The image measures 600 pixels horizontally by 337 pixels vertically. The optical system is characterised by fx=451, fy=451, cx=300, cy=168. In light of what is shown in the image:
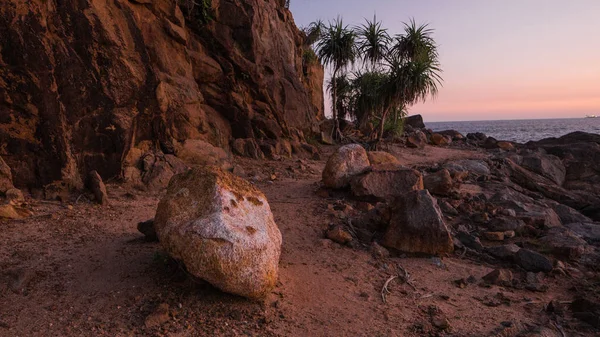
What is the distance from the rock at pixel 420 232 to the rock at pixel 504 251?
746 mm

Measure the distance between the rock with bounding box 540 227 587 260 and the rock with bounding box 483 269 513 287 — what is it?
173 centimetres

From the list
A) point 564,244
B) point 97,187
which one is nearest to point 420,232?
point 564,244

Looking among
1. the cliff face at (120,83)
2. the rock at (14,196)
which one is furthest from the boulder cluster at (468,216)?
the rock at (14,196)

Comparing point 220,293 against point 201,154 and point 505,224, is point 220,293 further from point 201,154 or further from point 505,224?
point 201,154

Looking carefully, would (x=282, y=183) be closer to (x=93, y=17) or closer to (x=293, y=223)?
(x=293, y=223)

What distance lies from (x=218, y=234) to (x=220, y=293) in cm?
80

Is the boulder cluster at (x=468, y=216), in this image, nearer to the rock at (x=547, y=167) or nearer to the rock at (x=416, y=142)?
the rock at (x=547, y=167)

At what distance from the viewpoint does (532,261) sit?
7180 mm

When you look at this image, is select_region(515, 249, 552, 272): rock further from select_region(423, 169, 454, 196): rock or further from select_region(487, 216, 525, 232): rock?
select_region(423, 169, 454, 196): rock

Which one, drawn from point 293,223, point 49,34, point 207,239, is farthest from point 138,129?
point 207,239

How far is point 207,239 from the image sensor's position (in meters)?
4.65

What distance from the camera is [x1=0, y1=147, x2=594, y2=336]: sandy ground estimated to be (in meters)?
4.70

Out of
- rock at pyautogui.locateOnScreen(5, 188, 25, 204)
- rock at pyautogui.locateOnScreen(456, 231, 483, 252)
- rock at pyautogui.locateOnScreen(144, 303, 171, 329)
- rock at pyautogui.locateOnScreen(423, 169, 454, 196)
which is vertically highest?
rock at pyautogui.locateOnScreen(5, 188, 25, 204)

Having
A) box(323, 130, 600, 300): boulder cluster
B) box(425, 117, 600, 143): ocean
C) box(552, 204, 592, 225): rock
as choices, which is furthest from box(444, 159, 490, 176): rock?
Answer: box(425, 117, 600, 143): ocean
